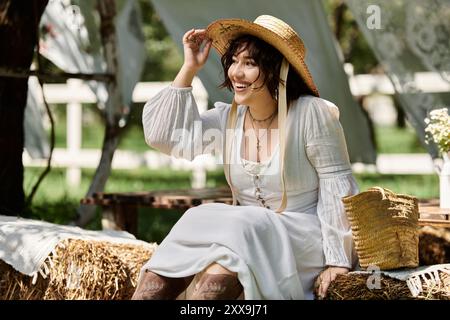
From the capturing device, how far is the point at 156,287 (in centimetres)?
299

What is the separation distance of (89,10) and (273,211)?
3.72m

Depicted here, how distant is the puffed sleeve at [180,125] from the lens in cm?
339

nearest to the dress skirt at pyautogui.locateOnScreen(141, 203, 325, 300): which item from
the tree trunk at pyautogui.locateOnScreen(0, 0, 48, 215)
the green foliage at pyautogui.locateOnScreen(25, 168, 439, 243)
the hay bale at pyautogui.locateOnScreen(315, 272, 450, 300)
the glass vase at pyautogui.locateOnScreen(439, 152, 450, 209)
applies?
the hay bale at pyautogui.locateOnScreen(315, 272, 450, 300)

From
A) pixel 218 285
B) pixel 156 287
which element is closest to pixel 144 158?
pixel 156 287

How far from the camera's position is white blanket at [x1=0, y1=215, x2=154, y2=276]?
382 cm

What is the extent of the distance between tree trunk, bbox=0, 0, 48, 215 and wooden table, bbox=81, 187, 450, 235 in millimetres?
406

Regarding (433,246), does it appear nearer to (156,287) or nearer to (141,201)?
(141,201)

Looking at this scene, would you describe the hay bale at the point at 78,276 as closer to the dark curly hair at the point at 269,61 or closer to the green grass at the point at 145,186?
the dark curly hair at the point at 269,61

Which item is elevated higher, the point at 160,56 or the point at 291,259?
the point at 160,56

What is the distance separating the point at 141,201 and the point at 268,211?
1896 mm

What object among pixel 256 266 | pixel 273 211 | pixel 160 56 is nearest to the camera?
pixel 256 266

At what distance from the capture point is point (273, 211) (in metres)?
3.22
